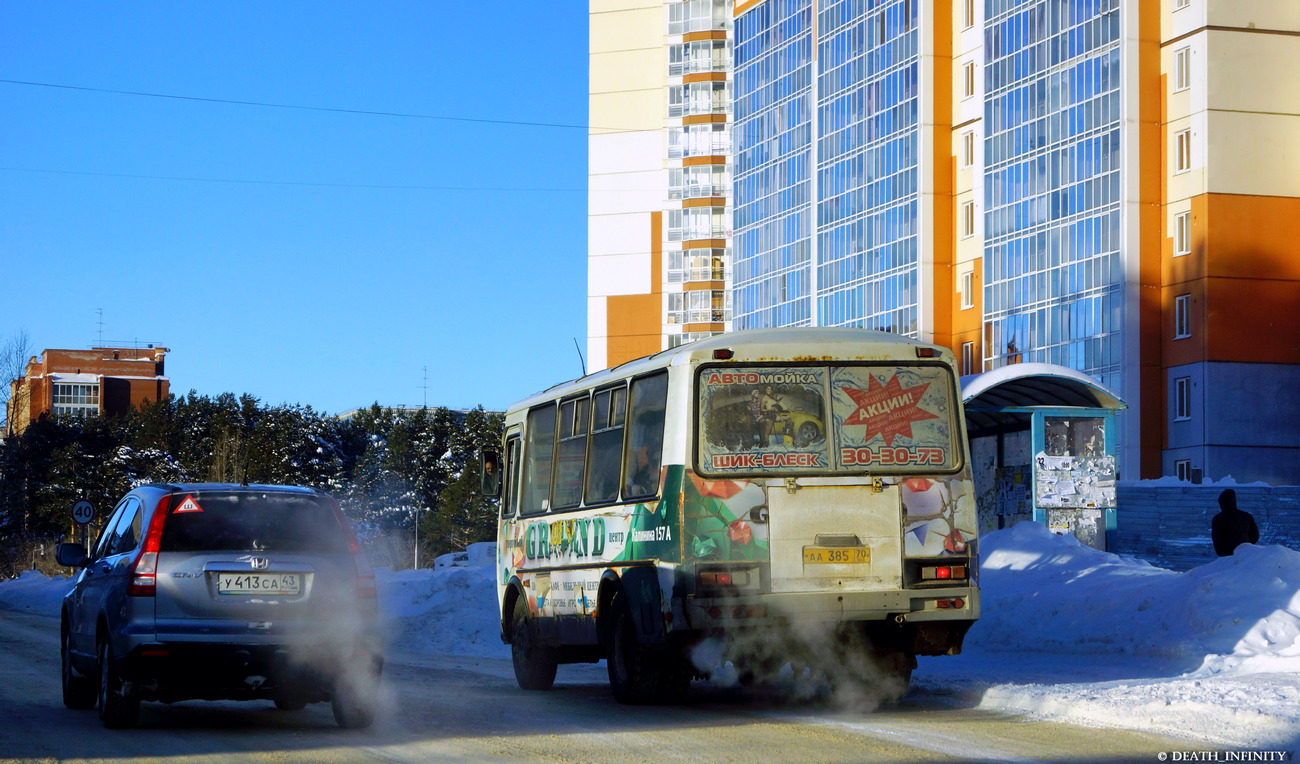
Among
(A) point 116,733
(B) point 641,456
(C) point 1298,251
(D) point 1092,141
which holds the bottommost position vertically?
(A) point 116,733

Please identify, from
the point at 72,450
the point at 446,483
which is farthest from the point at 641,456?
the point at 446,483

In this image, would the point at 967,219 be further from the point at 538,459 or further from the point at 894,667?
the point at 894,667

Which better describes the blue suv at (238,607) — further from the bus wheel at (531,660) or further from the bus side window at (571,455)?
the bus wheel at (531,660)

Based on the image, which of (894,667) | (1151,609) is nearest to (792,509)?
(894,667)

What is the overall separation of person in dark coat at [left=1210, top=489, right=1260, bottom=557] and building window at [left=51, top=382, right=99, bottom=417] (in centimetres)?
15186

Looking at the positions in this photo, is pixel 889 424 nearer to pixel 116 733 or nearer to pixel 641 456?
pixel 641 456

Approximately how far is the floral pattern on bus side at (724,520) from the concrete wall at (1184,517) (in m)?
21.7

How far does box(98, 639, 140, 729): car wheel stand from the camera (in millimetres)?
11086

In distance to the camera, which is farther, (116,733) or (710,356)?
(710,356)

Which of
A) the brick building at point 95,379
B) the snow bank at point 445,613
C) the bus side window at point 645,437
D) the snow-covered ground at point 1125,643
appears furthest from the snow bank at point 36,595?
the brick building at point 95,379

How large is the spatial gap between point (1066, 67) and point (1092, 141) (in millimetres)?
3036

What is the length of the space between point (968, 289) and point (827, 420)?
196ft

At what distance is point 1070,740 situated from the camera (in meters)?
10.2

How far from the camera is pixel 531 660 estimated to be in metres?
15.4
